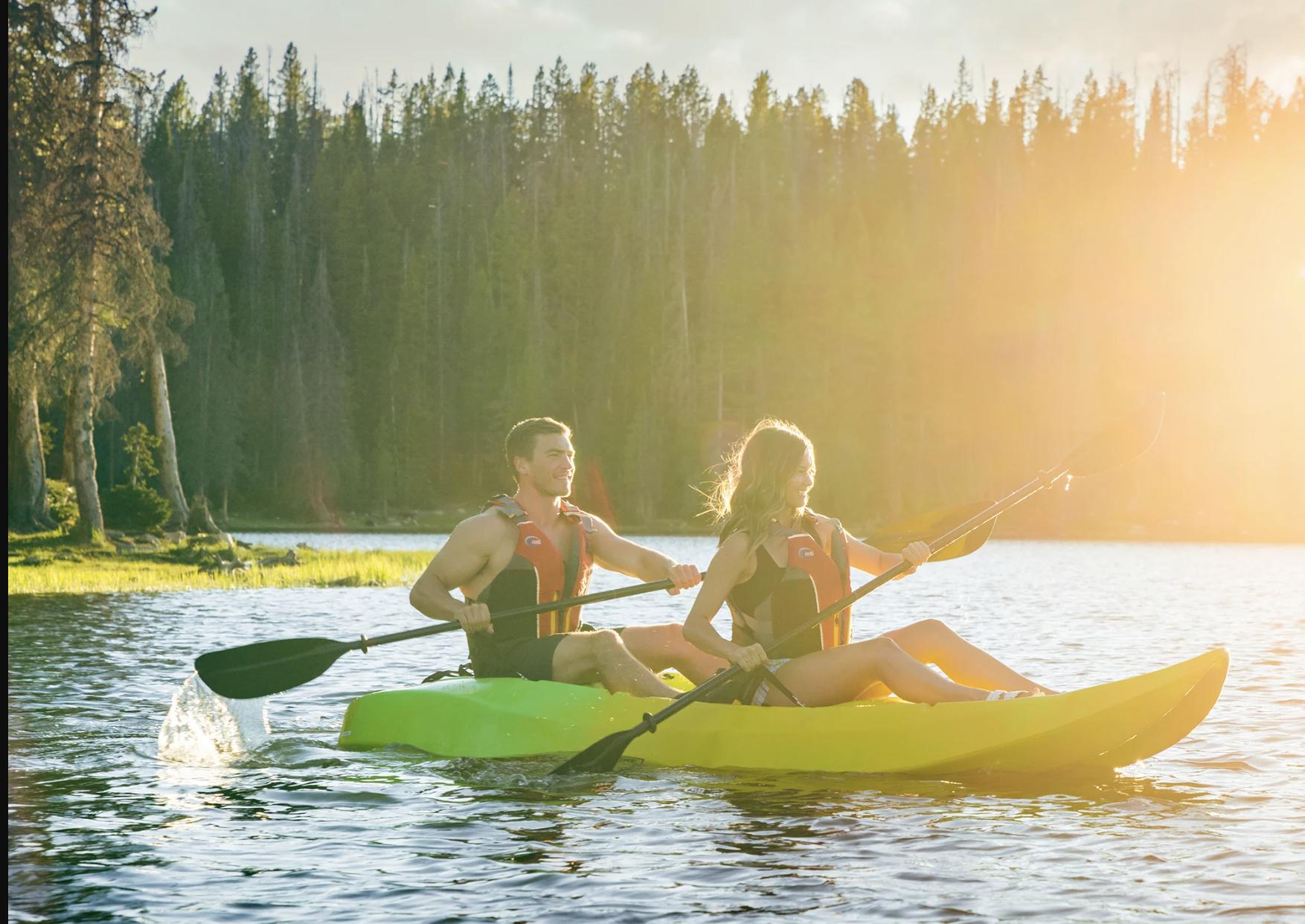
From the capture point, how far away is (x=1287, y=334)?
56125mm

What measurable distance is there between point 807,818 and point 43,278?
1776cm

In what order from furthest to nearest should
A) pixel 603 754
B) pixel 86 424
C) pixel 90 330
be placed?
pixel 86 424 → pixel 90 330 → pixel 603 754

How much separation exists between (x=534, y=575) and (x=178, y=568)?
1430cm

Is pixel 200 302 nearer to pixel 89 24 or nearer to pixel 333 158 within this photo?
pixel 333 158

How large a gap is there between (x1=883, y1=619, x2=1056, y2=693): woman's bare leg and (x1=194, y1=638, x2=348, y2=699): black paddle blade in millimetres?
2638

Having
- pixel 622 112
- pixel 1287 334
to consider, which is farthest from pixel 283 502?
pixel 1287 334

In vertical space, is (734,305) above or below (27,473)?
above

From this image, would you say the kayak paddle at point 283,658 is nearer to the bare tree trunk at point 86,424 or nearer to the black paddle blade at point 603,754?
the black paddle blade at point 603,754

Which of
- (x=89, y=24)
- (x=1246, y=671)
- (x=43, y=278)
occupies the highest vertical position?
(x=89, y=24)

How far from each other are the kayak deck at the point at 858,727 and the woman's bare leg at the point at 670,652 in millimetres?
436

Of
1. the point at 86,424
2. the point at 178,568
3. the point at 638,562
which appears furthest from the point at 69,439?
the point at 638,562

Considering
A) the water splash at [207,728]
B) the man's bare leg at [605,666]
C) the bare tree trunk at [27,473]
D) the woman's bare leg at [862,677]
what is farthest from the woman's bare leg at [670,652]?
the bare tree trunk at [27,473]

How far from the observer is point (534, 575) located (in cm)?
651

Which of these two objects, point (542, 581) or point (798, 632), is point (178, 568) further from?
point (798, 632)
